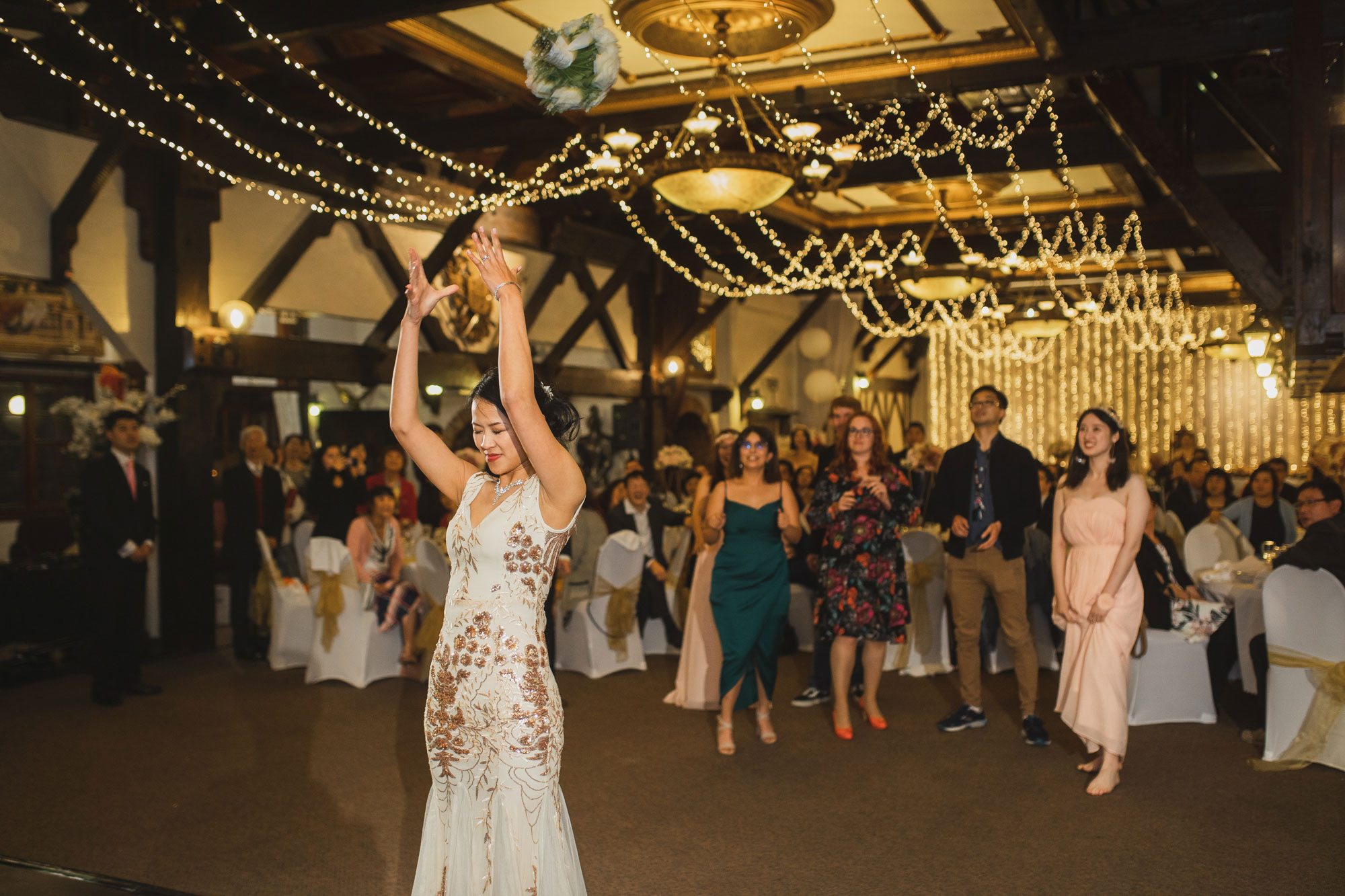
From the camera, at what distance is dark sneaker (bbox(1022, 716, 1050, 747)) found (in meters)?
4.84

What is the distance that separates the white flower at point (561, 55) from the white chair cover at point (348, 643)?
15.1 feet

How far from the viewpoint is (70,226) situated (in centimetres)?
668

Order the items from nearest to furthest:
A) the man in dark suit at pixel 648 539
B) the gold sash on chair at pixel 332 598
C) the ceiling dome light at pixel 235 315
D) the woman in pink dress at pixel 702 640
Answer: the woman in pink dress at pixel 702 640 < the gold sash on chair at pixel 332 598 < the man in dark suit at pixel 648 539 < the ceiling dome light at pixel 235 315

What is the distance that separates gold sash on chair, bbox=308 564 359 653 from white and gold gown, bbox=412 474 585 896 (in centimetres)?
416

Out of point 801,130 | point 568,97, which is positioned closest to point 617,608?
point 801,130

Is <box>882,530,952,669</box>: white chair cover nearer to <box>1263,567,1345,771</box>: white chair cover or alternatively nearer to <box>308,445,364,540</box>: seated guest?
<box>1263,567,1345,771</box>: white chair cover

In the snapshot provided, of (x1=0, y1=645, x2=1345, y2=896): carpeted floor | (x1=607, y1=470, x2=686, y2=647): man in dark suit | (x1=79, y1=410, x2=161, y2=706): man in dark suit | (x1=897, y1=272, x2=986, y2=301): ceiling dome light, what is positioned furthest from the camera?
(x1=897, y1=272, x2=986, y2=301): ceiling dome light

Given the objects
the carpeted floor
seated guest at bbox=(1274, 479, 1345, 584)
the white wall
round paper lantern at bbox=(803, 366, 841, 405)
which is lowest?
the carpeted floor

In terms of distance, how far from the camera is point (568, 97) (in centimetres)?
218

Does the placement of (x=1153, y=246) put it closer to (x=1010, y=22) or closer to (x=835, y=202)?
(x=835, y=202)

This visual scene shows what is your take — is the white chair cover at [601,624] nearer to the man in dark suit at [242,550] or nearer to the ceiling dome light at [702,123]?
the man in dark suit at [242,550]

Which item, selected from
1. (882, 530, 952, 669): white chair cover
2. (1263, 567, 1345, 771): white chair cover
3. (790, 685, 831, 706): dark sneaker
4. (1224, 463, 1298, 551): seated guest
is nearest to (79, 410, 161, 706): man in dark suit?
(790, 685, 831, 706): dark sneaker

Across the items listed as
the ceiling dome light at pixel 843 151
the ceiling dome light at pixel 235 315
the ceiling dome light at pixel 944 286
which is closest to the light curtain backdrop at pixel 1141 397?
the ceiling dome light at pixel 944 286

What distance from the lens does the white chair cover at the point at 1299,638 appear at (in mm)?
4418
